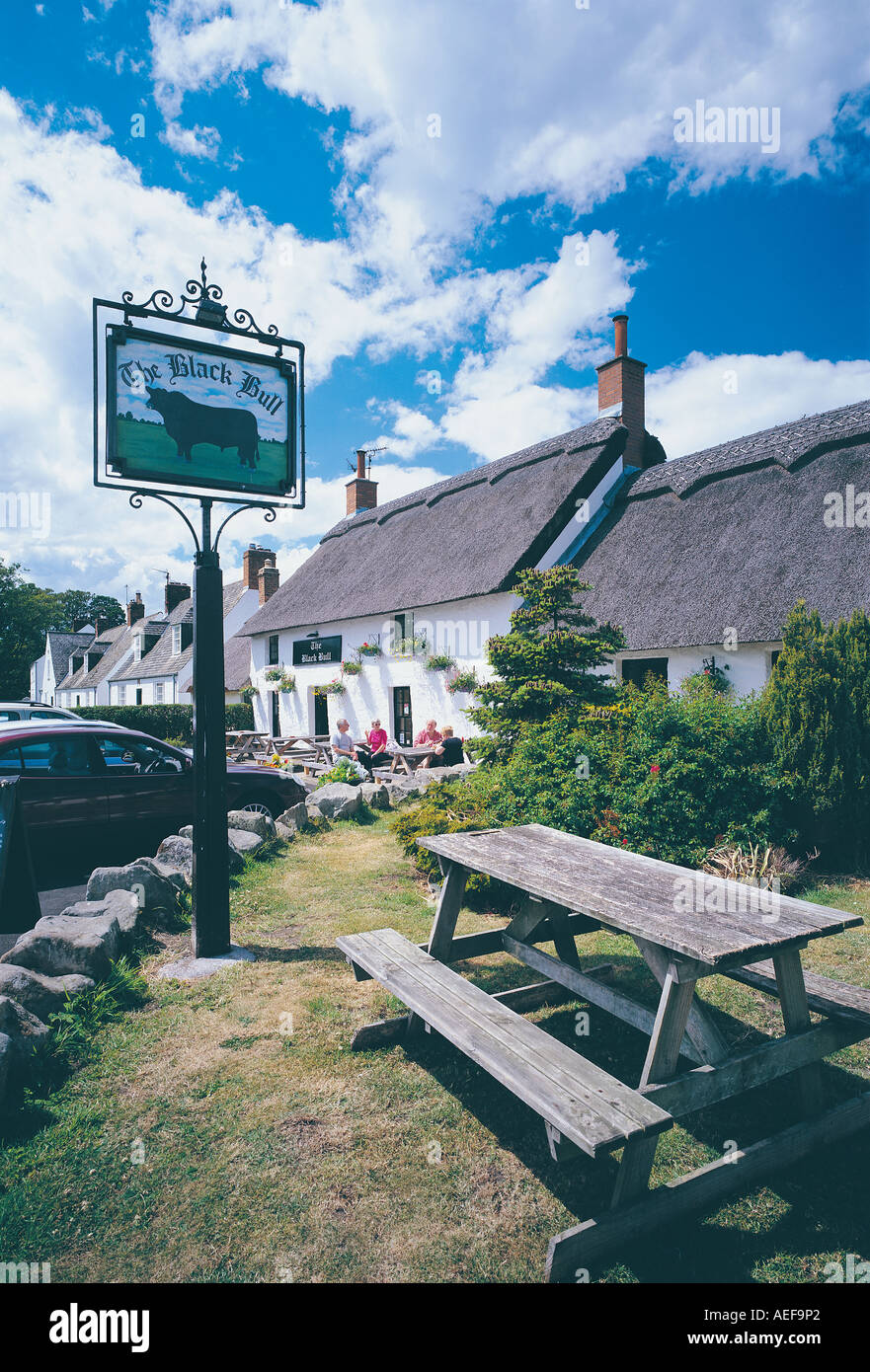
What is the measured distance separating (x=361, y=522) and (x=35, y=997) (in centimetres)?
2220

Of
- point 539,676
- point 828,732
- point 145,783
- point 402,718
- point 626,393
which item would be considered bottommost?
point 145,783

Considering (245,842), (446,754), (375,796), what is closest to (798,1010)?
(245,842)

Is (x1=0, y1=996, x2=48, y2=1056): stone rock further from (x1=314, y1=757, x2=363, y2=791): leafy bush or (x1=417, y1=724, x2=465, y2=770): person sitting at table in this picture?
(x1=417, y1=724, x2=465, y2=770): person sitting at table

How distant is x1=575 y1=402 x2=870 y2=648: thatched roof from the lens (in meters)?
11.3

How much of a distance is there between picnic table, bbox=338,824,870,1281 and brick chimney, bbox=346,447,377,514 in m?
24.6

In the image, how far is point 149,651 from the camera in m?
40.6

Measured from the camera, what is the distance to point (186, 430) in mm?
5246

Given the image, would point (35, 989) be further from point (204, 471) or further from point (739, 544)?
point (739, 544)

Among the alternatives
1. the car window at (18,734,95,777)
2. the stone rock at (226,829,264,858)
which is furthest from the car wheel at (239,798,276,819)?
the car window at (18,734,95,777)

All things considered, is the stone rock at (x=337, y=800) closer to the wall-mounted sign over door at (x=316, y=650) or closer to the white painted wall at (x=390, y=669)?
the white painted wall at (x=390, y=669)

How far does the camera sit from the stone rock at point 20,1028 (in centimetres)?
354

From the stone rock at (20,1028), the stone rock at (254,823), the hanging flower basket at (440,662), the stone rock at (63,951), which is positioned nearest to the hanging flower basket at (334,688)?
the hanging flower basket at (440,662)

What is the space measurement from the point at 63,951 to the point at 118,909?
94 cm
